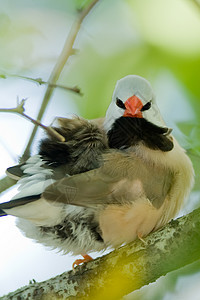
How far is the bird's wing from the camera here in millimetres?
2434

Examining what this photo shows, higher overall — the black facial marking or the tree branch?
the black facial marking

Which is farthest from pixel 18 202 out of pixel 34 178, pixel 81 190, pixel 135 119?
pixel 135 119

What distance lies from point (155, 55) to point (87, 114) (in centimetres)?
72

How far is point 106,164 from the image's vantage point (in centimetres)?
263

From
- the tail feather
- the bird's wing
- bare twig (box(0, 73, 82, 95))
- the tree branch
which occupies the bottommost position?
the tree branch

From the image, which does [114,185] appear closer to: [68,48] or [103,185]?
[103,185]

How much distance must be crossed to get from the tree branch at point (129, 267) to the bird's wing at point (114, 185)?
29 centimetres

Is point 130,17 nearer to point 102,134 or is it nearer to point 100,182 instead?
point 100,182

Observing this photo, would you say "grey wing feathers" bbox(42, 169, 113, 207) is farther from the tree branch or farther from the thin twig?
the thin twig

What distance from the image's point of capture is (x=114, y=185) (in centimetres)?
259

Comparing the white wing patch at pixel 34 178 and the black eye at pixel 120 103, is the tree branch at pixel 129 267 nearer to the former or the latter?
the white wing patch at pixel 34 178

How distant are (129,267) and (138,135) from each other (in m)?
0.94

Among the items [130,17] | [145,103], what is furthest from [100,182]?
[130,17]

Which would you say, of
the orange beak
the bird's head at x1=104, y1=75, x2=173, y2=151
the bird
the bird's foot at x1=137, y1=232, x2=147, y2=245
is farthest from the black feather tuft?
the bird's foot at x1=137, y1=232, x2=147, y2=245
